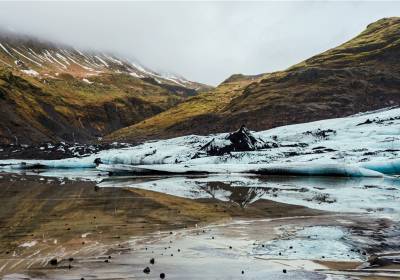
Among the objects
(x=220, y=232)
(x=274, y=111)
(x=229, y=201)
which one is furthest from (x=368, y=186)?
(x=274, y=111)

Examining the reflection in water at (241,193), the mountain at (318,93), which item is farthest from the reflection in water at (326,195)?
the mountain at (318,93)

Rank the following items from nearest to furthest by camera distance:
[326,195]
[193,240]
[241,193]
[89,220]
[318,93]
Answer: [193,240] → [89,220] → [326,195] → [241,193] → [318,93]

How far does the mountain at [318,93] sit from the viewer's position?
121562 mm

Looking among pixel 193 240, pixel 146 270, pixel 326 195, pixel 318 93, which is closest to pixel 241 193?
pixel 326 195

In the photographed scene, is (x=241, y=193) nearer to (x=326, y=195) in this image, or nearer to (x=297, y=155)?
(x=326, y=195)

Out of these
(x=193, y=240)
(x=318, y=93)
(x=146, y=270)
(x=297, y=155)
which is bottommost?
(x=146, y=270)

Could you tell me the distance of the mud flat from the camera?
1203 cm

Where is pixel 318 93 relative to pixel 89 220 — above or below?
above

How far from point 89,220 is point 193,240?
22.7ft

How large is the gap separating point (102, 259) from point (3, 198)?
2207cm

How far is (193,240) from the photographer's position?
53.7 ft

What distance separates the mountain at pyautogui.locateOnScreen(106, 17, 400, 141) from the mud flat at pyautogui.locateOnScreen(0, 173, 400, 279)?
9569 centimetres

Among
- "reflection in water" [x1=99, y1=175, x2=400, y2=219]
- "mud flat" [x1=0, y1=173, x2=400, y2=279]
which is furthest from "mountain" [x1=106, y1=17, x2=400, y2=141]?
"mud flat" [x1=0, y1=173, x2=400, y2=279]

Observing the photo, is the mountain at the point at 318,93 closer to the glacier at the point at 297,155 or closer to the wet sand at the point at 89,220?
the glacier at the point at 297,155
